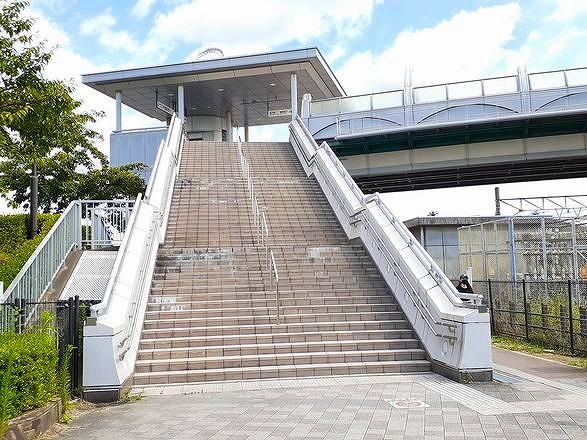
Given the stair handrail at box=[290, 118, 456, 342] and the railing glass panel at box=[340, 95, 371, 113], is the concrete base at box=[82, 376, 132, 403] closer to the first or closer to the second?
the stair handrail at box=[290, 118, 456, 342]

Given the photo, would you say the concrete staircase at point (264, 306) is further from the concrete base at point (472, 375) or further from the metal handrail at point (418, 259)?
the concrete base at point (472, 375)

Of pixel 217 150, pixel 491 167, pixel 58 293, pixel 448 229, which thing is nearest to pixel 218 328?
pixel 58 293

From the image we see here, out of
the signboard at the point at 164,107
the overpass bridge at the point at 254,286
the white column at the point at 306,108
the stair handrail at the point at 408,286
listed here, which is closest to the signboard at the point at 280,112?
the signboard at the point at 164,107

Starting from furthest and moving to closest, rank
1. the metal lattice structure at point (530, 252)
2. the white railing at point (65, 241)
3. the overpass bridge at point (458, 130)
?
Answer: the overpass bridge at point (458, 130) → the metal lattice structure at point (530, 252) → the white railing at point (65, 241)

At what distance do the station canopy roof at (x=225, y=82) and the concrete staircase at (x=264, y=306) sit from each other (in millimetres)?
16115

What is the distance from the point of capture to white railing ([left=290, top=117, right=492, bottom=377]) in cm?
909

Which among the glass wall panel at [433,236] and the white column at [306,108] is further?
the white column at [306,108]

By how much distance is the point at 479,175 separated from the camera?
30.8m

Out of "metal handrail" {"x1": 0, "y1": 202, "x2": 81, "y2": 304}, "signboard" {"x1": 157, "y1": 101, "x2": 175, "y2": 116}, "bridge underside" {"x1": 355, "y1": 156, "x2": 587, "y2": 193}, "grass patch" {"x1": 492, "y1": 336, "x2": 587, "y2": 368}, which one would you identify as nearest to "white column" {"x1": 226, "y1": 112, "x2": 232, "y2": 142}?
"signboard" {"x1": 157, "y1": 101, "x2": 175, "y2": 116}

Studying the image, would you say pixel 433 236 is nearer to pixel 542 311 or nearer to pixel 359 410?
pixel 542 311

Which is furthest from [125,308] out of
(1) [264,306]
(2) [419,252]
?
(2) [419,252]

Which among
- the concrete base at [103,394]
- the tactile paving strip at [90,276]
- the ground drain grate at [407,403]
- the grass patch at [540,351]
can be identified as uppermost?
the tactile paving strip at [90,276]

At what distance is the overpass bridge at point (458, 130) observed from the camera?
76.7ft

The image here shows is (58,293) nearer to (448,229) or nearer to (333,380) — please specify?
(333,380)
